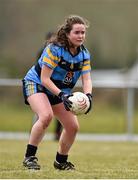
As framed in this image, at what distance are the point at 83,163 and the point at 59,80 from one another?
1.91 meters

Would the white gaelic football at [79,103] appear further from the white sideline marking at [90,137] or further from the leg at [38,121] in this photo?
the white sideline marking at [90,137]

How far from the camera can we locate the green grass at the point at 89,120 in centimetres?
2011

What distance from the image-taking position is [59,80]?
333 inches

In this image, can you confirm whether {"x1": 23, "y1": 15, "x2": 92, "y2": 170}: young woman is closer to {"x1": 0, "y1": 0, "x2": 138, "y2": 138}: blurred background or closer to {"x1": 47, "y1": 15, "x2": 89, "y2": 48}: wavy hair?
{"x1": 47, "y1": 15, "x2": 89, "y2": 48}: wavy hair

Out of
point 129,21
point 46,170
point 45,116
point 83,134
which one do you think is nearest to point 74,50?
point 45,116

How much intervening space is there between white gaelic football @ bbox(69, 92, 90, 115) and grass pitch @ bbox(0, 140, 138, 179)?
2.27 feet

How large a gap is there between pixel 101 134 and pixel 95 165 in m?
9.40

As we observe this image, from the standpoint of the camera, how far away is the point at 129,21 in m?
33.7

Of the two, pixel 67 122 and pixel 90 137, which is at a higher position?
pixel 67 122

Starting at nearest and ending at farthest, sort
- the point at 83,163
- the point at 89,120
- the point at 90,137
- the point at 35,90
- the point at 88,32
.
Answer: the point at 35,90 < the point at 83,163 < the point at 90,137 < the point at 89,120 < the point at 88,32

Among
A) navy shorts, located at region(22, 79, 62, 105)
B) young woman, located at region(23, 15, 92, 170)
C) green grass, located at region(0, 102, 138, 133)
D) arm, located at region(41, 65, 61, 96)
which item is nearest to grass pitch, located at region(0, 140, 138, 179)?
young woman, located at region(23, 15, 92, 170)

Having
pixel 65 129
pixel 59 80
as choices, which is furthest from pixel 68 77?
pixel 65 129

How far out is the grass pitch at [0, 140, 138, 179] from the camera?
26.0 ft

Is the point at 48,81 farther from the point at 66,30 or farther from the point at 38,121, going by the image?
the point at 66,30
